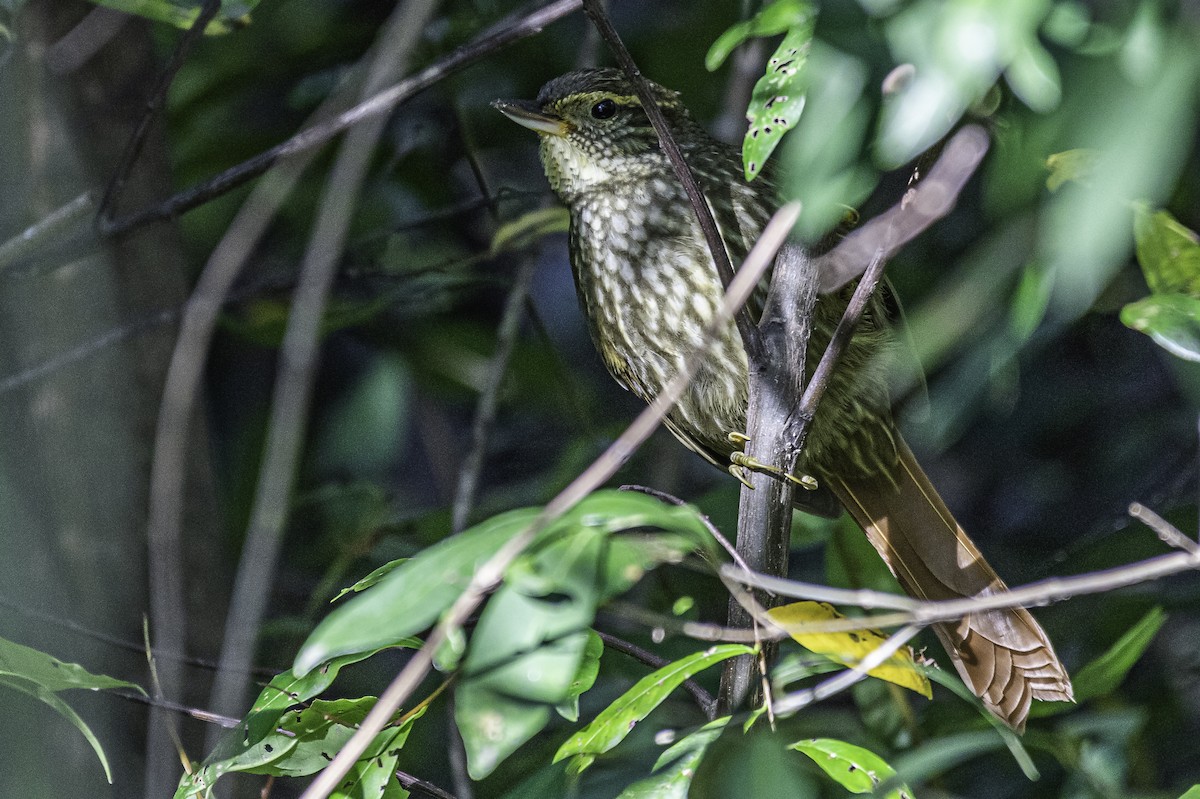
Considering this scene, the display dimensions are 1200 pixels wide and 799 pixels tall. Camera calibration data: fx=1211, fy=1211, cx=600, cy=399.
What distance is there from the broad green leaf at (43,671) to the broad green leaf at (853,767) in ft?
2.72

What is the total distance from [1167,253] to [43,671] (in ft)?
5.04

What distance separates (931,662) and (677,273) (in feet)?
2.69

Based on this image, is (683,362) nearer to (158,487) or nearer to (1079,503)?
(158,487)

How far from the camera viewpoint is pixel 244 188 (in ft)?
9.87

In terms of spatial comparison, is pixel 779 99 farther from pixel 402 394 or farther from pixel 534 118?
pixel 402 394

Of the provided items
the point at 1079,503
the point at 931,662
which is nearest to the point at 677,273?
the point at 931,662

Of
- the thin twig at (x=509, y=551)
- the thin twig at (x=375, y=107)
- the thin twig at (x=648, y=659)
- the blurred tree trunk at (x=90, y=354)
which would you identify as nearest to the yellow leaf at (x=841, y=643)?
the thin twig at (x=648, y=659)

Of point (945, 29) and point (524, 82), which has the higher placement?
point (945, 29)

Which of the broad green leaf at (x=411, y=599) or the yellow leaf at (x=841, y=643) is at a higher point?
the broad green leaf at (x=411, y=599)

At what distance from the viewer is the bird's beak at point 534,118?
90.1 inches

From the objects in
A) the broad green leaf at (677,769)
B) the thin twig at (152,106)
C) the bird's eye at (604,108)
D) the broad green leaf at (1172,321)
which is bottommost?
the broad green leaf at (677,769)

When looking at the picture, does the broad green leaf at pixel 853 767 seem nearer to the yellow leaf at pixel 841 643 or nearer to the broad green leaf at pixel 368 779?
the yellow leaf at pixel 841 643

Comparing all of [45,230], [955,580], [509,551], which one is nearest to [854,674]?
[509,551]

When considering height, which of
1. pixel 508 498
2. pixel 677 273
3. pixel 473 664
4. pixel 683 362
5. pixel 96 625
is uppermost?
pixel 473 664
